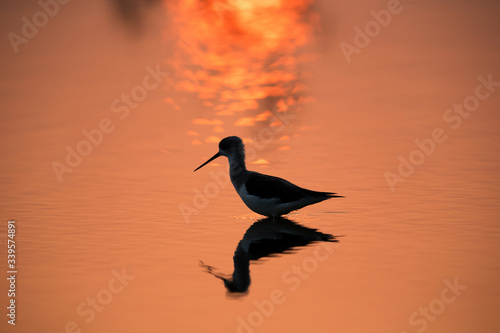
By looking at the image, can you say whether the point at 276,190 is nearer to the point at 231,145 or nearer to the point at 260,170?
the point at 231,145

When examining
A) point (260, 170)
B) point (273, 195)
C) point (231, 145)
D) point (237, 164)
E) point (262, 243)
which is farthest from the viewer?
point (260, 170)

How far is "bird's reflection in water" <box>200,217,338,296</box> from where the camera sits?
8.05 m

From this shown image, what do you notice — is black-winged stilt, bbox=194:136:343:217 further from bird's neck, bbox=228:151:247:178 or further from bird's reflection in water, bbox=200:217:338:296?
bird's neck, bbox=228:151:247:178

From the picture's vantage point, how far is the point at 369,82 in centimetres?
1984

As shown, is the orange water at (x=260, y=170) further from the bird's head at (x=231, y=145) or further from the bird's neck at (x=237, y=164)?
the bird's head at (x=231, y=145)

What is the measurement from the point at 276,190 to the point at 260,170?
100 inches

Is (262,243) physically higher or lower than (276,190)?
lower

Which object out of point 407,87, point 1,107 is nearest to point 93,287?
point 1,107

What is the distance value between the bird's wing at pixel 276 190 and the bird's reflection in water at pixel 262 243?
38 centimetres

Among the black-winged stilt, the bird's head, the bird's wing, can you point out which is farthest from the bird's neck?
the bird's wing

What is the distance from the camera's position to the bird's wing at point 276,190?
11117mm

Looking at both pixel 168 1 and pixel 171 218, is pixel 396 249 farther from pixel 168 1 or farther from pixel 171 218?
pixel 168 1

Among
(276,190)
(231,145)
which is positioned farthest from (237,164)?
(276,190)

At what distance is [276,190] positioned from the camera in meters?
11.2
